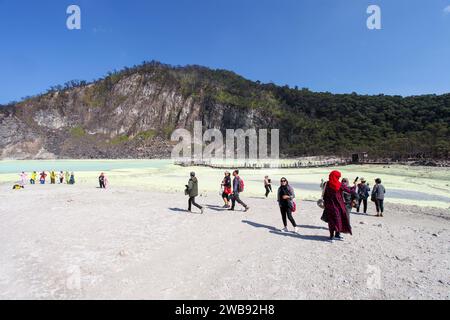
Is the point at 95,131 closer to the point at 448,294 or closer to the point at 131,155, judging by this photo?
the point at 131,155

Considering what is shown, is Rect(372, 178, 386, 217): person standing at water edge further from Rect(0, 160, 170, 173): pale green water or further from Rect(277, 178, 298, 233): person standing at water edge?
Rect(0, 160, 170, 173): pale green water

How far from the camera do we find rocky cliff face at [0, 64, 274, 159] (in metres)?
118

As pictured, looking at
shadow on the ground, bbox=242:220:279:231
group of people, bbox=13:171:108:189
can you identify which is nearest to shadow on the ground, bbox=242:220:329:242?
shadow on the ground, bbox=242:220:279:231

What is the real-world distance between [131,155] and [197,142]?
84.7 ft

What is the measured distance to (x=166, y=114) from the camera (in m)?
133

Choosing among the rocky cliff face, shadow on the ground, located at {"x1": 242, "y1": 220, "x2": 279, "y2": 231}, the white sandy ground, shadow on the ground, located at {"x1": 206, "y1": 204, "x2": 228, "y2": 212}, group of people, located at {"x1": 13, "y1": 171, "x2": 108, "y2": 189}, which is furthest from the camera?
the rocky cliff face

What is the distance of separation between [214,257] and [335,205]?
10.8 feet

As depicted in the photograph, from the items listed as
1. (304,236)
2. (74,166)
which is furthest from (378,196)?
(74,166)

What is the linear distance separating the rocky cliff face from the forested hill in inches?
14.6

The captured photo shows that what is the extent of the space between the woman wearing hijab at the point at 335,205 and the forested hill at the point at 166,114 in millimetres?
83067

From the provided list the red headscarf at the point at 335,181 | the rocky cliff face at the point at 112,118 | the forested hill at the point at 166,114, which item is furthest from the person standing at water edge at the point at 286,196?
the rocky cliff face at the point at 112,118

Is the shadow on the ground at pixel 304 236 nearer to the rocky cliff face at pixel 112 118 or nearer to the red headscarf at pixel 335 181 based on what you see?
the red headscarf at pixel 335 181

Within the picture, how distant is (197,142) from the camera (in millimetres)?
119125

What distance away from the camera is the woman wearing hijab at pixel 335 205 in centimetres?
739
